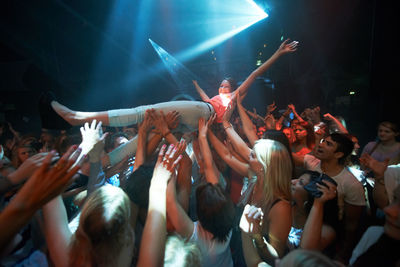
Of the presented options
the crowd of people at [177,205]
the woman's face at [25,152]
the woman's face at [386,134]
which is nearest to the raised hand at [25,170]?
the crowd of people at [177,205]

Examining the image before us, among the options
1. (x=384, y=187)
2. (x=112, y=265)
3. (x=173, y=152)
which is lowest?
(x=384, y=187)

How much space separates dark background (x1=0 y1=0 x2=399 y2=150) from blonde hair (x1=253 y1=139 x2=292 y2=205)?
4.75 metres

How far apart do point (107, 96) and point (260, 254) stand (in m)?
8.41

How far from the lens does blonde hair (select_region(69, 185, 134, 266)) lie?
0.88m

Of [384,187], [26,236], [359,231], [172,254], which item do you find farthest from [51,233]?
[359,231]

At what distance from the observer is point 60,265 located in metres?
0.94

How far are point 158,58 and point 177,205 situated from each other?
8044mm

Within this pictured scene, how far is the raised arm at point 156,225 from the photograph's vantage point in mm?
895

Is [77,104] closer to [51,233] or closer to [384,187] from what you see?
[51,233]

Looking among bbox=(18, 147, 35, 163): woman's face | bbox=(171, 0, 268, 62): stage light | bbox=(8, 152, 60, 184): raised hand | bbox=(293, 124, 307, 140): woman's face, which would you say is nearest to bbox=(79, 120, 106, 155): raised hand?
bbox=(8, 152, 60, 184): raised hand

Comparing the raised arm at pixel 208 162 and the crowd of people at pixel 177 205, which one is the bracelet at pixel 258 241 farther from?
the raised arm at pixel 208 162

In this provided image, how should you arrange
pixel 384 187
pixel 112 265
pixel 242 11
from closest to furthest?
pixel 112 265
pixel 384 187
pixel 242 11

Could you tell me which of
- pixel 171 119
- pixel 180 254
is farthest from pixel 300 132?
pixel 180 254

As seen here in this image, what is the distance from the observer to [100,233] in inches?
34.2
